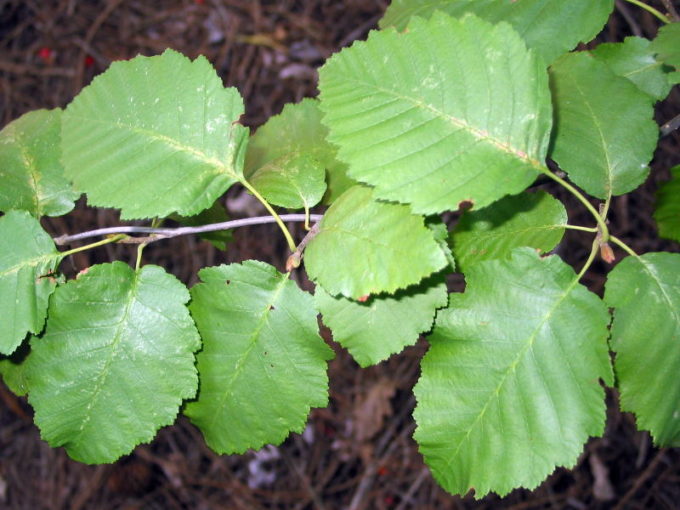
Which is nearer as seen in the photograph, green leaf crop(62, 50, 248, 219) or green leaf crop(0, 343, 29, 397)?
green leaf crop(62, 50, 248, 219)

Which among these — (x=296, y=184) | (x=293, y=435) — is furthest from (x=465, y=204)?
(x=293, y=435)

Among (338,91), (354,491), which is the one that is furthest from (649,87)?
(354,491)

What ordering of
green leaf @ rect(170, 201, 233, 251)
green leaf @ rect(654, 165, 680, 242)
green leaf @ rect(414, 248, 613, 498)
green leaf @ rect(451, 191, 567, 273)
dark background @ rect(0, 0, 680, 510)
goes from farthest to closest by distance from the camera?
1. dark background @ rect(0, 0, 680, 510)
2. green leaf @ rect(654, 165, 680, 242)
3. green leaf @ rect(170, 201, 233, 251)
4. green leaf @ rect(451, 191, 567, 273)
5. green leaf @ rect(414, 248, 613, 498)

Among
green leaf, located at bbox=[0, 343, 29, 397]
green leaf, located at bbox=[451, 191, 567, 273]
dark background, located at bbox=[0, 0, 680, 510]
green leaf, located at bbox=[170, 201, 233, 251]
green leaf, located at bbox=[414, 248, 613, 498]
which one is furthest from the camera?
dark background, located at bbox=[0, 0, 680, 510]

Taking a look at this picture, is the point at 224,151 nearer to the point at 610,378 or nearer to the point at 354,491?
the point at 610,378

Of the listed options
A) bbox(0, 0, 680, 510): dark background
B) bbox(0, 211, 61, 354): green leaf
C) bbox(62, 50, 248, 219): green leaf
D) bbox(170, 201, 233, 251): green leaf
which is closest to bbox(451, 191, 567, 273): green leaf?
bbox(62, 50, 248, 219): green leaf

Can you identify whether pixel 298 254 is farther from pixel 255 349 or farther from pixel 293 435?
pixel 293 435

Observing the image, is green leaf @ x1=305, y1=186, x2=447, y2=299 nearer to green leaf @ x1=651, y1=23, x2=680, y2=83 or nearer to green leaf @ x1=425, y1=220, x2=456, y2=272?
green leaf @ x1=425, y1=220, x2=456, y2=272
